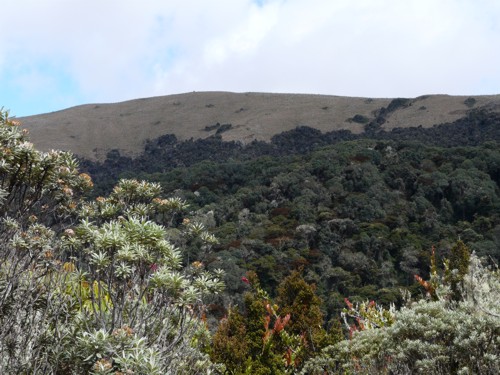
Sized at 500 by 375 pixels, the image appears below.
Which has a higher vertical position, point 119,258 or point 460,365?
point 119,258

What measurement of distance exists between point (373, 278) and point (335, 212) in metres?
7.73

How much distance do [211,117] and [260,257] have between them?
2019 inches

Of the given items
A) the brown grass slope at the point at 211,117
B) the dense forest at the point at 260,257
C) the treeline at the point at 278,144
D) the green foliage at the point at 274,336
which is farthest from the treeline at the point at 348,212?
the brown grass slope at the point at 211,117

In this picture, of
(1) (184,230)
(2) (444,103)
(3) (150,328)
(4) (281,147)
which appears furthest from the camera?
(2) (444,103)

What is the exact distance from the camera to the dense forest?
15.4ft

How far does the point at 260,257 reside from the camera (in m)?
28.6

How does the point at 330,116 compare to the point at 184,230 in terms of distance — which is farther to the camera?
the point at 330,116

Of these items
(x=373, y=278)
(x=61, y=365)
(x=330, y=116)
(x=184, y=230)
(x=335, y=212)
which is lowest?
(x=373, y=278)

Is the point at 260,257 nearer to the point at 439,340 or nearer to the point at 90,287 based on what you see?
the point at 439,340

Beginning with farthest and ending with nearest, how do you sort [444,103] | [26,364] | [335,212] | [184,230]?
[444,103], [335,212], [184,230], [26,364]

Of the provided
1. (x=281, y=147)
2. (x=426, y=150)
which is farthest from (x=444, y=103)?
(x=426, y=150)

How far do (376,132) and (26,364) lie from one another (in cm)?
5895

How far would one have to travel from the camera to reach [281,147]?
60.2m

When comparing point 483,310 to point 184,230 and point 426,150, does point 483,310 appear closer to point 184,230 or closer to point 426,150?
point 184,230
